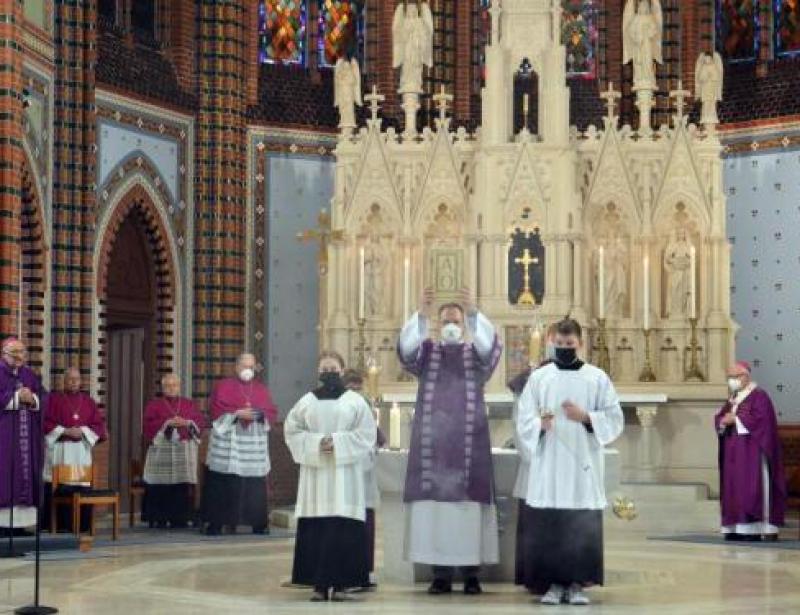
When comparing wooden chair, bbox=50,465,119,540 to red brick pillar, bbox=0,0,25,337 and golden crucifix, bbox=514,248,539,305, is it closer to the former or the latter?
red brick pillar, bbox=0,0,25,337

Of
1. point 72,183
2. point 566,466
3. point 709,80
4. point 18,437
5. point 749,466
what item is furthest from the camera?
point 709,80

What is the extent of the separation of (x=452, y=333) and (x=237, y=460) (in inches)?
267

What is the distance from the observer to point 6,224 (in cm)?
1672

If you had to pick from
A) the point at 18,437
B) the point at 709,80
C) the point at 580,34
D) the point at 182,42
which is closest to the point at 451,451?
the point at 18,437

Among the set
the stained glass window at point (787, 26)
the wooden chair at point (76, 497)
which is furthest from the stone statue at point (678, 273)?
the wooden chair at point (76, 497)

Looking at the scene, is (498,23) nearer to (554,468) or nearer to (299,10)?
(299,10)

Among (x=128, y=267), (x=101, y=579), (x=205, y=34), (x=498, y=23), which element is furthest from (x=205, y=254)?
(x=101, y=579)

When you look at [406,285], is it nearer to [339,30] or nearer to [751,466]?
[751,466]

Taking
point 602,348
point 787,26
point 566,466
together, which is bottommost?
point 566,466

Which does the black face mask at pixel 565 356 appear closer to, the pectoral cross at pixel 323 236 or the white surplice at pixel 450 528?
the white surplice at pixel 450 528

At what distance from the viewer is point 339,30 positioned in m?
24.3

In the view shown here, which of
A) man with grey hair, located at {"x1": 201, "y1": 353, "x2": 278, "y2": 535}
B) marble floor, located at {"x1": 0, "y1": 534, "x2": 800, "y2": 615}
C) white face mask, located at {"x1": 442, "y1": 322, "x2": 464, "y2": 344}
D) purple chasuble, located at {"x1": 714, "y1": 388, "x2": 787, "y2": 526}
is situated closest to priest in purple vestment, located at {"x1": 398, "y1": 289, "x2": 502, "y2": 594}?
white face mask, located at {"x1": 442, "y1": 322, "x2": 464, "y2": 344}

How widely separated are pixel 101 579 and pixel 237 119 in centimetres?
1035

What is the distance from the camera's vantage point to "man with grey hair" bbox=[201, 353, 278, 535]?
1861cm
